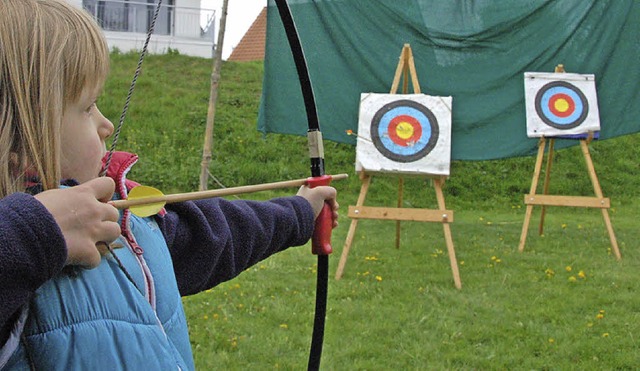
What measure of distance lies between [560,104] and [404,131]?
113cm

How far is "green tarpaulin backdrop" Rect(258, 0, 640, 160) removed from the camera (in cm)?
438

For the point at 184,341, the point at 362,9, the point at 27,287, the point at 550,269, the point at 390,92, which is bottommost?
the point at 550,269

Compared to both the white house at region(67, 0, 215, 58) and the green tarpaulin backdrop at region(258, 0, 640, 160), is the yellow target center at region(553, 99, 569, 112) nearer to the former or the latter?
the green tarpaulin backdrop at region(258, 0, 640, 160)

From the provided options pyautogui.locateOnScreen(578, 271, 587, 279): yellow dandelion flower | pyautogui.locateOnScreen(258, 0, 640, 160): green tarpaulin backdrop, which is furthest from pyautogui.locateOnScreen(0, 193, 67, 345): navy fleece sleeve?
pyautogui.locateOnScreen(258, 0, 640, 160): green tarpaulin backdrop

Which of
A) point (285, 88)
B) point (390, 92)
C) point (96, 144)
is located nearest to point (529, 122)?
point (390, 92)

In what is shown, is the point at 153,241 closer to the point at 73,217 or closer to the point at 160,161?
the point at 73,217

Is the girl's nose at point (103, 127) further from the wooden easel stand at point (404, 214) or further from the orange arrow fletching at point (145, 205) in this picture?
the wooden easel stand at point (404, 214)

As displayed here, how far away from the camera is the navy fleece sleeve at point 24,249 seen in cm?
71

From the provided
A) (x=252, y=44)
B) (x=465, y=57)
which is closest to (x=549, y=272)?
(x=465, y=57)

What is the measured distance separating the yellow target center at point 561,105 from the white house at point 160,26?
754 cm

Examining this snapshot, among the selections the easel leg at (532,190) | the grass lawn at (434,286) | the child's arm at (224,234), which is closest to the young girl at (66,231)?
the child's arm at (224,234)

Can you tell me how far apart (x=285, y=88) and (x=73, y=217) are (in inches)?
141

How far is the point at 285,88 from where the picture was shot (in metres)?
4.30

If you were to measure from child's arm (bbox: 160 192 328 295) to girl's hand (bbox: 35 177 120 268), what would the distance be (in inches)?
11.9
